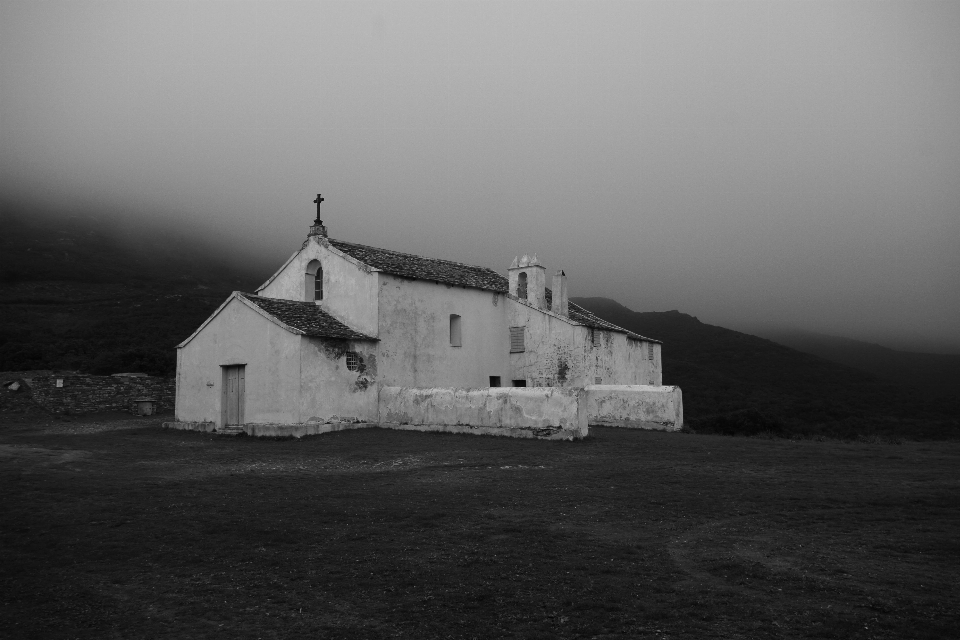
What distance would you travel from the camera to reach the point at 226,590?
22.5 ft

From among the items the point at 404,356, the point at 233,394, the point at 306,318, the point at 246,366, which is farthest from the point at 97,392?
the point at 404,356

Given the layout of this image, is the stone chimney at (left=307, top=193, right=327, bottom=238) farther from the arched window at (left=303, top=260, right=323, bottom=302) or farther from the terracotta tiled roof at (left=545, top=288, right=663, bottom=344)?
the terracotta tiled roof at (left=545, top=288, right=663, bottom=344)

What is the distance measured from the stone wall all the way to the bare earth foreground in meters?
15.5

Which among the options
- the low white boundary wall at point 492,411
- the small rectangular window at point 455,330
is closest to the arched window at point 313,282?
the small rectangular window at point 455,330

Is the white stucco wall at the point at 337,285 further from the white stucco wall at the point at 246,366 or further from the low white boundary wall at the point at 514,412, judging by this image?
the white stucco wall at the point at 246,366

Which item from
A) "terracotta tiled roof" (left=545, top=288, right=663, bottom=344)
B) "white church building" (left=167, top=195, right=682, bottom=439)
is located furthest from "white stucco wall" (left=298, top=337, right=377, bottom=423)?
"terracotta tiled roof" (left=545, top=288, right=663, bottom=344)

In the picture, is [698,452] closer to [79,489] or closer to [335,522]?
[335,522]

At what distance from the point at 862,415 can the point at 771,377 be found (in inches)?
730

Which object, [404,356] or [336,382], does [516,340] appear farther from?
[336,382]

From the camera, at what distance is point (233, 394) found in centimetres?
2441

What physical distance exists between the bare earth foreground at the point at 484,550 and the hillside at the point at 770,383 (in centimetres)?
3943

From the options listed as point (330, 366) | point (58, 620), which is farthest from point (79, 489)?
point (330, 366)

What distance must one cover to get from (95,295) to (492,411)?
6271 cm

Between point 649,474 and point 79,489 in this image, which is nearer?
point 79,489
